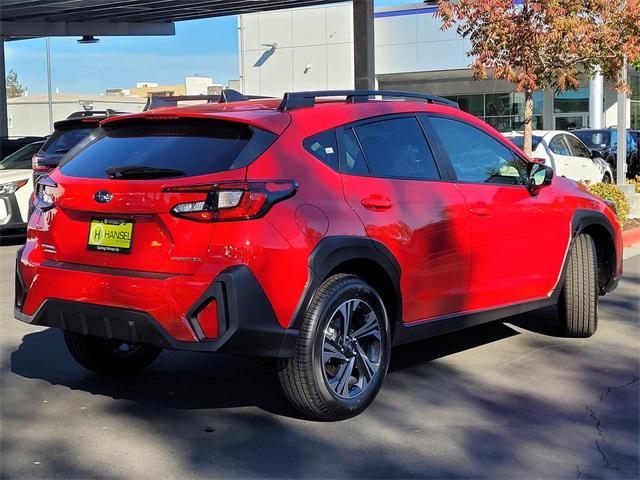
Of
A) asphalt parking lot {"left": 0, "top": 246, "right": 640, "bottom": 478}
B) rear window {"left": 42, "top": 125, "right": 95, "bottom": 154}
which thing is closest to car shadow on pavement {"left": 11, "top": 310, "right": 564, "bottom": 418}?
asphalt parking lot {"left": 0, "top": 246, "right": 640, "bottom": 478}

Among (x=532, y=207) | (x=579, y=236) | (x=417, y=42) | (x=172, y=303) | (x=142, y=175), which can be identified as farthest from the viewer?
(x=417, y=42)

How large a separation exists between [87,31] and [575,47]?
760 inches

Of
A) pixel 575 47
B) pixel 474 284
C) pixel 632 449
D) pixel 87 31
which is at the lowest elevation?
pixel 632 449

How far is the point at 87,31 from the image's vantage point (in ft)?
89.7

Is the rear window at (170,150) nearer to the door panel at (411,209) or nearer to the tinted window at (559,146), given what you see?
the door panel at (411,209)

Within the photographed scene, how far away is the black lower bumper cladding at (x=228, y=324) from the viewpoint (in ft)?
13.5

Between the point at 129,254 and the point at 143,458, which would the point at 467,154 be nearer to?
the point at 129,254

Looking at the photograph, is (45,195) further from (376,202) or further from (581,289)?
(581,289)

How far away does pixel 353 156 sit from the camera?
4898 millimetres

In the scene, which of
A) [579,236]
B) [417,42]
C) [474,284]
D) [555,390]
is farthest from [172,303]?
[417,42]

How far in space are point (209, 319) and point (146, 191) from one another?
76cm

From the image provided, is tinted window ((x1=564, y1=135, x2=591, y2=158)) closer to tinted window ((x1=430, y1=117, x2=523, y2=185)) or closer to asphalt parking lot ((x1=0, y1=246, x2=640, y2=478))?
asphalt parking lot ((x1=0, y1=246, x2=640, y2=478))

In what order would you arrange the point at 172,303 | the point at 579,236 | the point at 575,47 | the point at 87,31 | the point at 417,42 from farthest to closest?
the point at 417,42 < the point at 87,31 < the point at 575,47 < the point at 579,236 < the point at 172,303

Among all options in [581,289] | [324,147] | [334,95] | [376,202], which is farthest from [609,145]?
[324,147]
